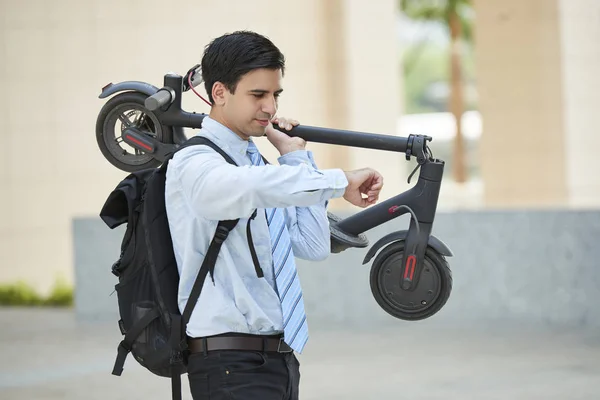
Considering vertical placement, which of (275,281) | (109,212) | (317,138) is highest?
(317,138)

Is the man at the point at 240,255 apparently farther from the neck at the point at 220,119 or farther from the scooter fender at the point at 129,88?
the scooter fender at the point at 129,88

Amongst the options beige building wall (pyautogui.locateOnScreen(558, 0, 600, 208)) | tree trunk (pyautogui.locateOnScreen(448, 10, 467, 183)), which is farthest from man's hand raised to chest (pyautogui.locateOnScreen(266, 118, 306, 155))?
tree trunk (pyautogui.locateOnScreen(448, 10, 467, 183))

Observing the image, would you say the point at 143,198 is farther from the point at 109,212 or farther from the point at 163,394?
the point at 163,394

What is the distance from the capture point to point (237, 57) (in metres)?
2.64

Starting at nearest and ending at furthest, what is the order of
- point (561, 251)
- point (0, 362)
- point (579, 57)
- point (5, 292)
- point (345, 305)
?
1. point (0, 362)
2. point (561, 251)
3. point (345, 305)
4. point (5, 292)
5. point (579, 57)

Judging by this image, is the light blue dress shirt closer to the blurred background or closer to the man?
the man

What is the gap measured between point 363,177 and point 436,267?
499mm

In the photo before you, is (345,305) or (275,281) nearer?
(275,281)

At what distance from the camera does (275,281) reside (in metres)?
2.77

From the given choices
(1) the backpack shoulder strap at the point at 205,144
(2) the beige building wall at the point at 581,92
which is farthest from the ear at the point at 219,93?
(2) the beige building wall at the point at 581,92

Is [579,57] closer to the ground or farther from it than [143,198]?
farther from it

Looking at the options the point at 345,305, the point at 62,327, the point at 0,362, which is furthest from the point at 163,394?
the point at 62,327

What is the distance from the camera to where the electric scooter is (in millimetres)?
2922

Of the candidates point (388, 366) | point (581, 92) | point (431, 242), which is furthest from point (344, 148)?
point (431, 242)
